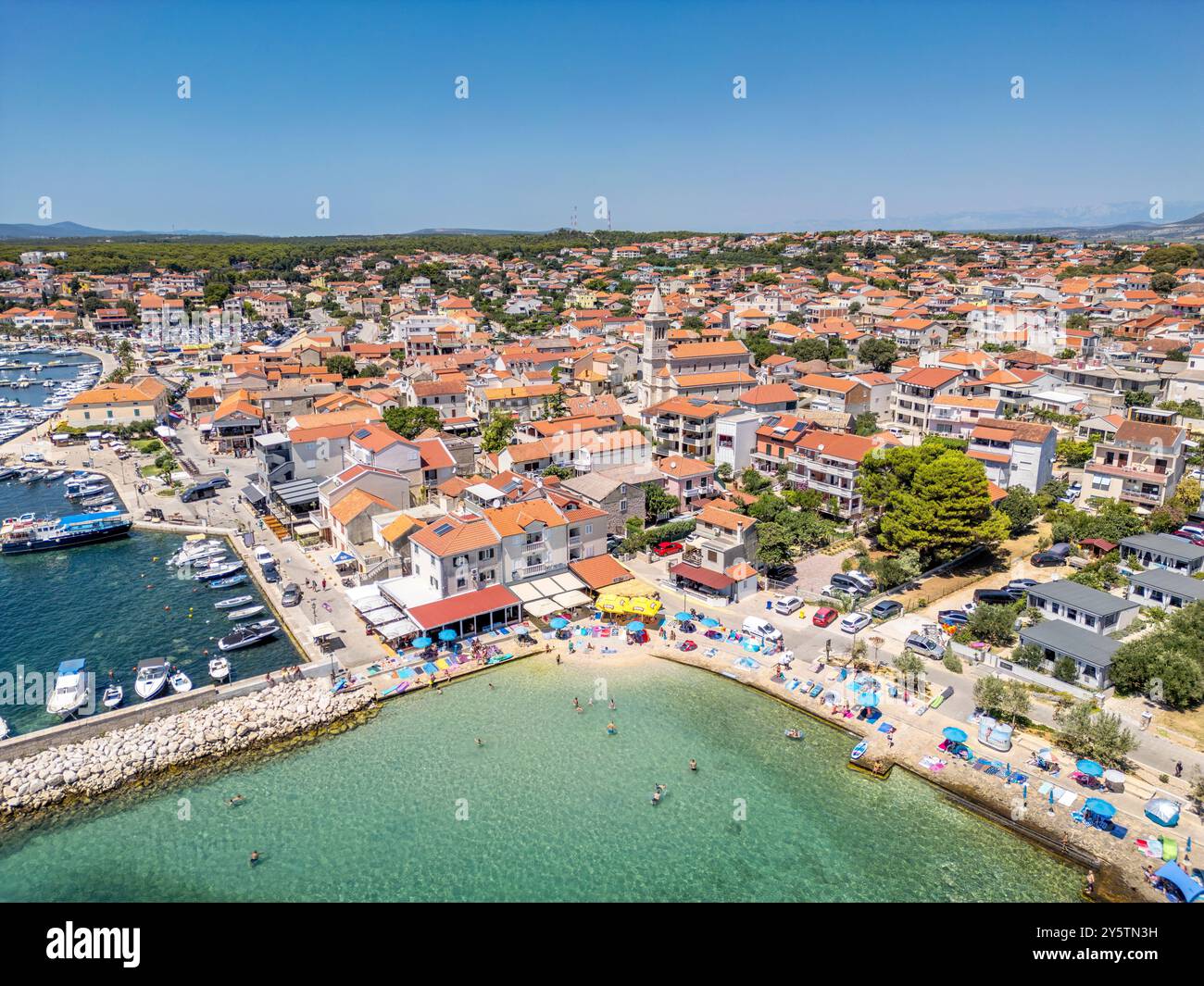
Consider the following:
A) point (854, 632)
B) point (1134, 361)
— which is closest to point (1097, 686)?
point (854, 632)

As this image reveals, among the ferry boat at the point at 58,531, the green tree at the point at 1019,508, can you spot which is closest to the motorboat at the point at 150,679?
the ferry boat at the point at 58,531

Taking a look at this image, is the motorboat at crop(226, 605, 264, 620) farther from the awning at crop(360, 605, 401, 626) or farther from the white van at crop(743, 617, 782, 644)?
the white van at crop(743, 617, 782, 644)

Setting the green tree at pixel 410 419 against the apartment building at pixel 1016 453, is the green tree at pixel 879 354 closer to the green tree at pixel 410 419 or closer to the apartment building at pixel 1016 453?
the apartment building at pixel 1016 453

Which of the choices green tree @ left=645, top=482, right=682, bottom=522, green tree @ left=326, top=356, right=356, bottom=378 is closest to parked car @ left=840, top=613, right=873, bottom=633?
green tree @ left=645, top=482, right=682, bottom=522

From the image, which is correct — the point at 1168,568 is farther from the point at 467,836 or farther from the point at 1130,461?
the point at 467,836

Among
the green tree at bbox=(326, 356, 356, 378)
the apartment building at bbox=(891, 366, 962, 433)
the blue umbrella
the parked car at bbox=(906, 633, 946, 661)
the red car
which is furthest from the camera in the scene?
the green tree at bbox=(326, 356, 356, 378)
